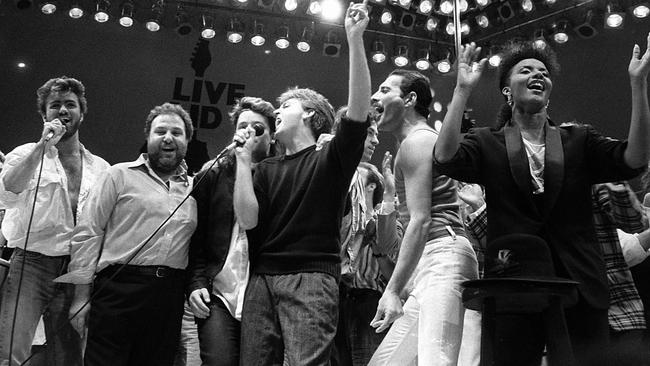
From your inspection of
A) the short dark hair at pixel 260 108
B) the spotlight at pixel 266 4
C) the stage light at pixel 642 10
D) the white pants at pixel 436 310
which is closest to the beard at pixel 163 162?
the short dark hair at pixel 260 108

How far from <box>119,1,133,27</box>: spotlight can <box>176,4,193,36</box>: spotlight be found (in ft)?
1.33

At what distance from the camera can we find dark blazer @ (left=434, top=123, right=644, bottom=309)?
94.7 inches

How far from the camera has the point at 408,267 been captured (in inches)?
103

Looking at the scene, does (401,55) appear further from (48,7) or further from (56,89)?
(56,89)

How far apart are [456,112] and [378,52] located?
4.87 metres

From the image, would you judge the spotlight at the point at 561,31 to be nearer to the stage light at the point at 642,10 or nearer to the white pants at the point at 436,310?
the stage light at the point at 642,10

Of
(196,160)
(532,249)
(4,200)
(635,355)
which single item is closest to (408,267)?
(532,249)

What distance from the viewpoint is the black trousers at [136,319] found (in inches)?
114

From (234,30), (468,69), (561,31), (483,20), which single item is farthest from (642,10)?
(468,69)

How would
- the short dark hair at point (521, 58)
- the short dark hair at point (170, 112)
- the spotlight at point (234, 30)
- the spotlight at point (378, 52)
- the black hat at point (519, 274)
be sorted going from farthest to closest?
1. the spotlight at point (378, 52)
2. the spotlight at point (234, 30)
3. the short dark hair at point (170, 112)
4. the short dark hair at point (521, 58)
5. the black hat at point (519, 274)

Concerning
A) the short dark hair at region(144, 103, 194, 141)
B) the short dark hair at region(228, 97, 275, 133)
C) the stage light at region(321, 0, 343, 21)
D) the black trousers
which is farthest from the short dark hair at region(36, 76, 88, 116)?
the stage light at region(321, 0, 343, 21)

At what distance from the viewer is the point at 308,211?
2.67 meters

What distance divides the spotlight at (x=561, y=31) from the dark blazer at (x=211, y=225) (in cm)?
454

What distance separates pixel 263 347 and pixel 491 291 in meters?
0.80
